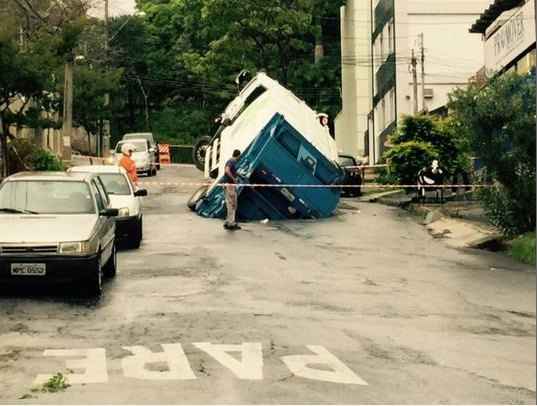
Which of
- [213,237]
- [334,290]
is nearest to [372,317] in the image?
[334,290]

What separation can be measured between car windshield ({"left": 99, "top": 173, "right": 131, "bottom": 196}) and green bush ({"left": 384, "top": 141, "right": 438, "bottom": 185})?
11.4m

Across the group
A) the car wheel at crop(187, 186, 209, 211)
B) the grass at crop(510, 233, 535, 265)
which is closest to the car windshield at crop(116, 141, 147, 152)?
the car wheel at crop(187, 186, 209, 211)

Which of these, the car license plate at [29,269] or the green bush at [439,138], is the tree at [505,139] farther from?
the green bush at [439,138]

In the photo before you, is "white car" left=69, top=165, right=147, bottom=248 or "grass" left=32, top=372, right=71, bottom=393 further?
"white car" left=69, top=165, right=147, bottom=248

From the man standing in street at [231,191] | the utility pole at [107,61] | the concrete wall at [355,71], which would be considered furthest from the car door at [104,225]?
the concrete wall at [355,71]

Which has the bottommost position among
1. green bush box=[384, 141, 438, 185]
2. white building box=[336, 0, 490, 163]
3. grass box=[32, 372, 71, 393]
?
grass box=[32, 372, 71, 393]

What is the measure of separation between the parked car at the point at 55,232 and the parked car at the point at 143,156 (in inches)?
1122

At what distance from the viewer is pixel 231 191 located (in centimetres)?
2216

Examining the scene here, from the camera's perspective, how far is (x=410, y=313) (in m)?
11.8

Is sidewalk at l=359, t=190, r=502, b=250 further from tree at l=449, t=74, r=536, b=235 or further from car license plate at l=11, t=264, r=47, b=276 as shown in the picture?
car license plate at l=11, t=264, r=47, b=276

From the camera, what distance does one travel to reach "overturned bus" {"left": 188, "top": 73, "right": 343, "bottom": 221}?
23.5 metres

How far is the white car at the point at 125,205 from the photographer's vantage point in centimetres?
1833

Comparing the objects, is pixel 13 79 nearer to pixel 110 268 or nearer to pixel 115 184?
pixel 115 184

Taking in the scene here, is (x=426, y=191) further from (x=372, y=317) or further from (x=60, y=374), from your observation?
(x=60, y=374)
